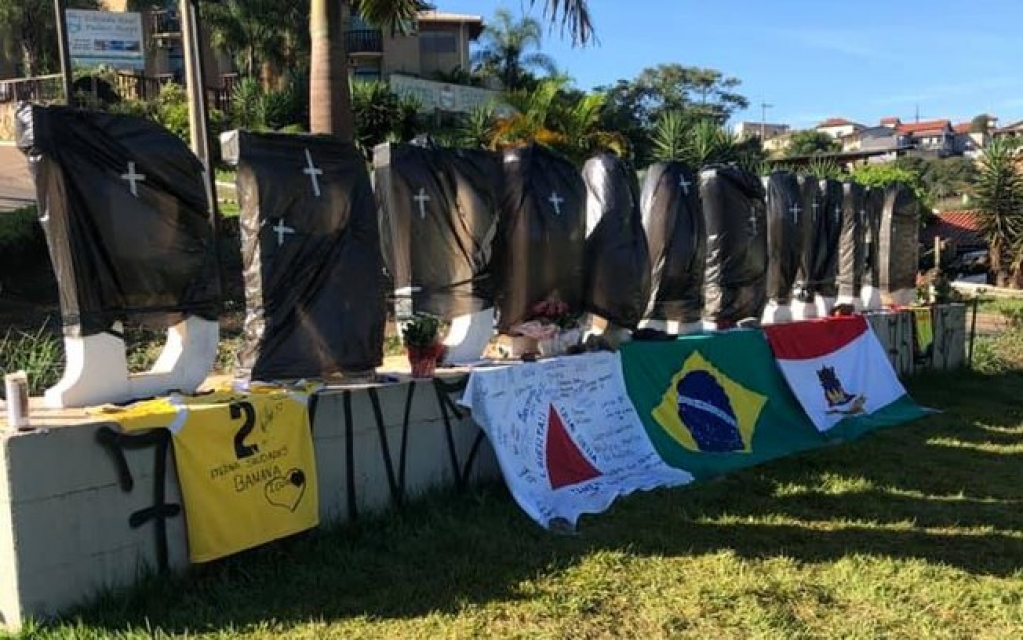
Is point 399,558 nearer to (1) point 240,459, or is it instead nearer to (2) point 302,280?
(1) point 240,459

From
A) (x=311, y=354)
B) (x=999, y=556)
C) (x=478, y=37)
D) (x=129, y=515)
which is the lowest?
(x=999, y=556)

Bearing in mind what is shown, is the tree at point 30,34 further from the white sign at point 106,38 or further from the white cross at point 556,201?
the white cross at point 556,201

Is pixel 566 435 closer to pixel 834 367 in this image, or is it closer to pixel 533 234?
pixel 533 234

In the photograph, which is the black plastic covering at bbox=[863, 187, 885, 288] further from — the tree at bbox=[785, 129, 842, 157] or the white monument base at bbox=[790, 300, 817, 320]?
the tree at bbox=[785, 129, 842, 157]

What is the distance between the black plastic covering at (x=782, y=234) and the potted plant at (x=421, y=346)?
227 inches

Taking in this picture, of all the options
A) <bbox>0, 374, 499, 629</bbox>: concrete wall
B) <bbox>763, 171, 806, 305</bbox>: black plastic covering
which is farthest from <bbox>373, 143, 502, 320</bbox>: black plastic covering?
<bbox>763, 171, 806, 305</bbox>: black plastic covering

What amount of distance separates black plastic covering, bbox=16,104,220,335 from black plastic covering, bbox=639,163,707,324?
16.4 ft

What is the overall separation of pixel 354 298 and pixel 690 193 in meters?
4.57

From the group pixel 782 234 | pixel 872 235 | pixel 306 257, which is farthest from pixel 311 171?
pixel 872 235

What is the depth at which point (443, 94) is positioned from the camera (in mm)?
37844

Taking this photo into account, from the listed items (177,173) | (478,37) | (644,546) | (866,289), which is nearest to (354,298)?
(177,173)

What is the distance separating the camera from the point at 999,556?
608cm

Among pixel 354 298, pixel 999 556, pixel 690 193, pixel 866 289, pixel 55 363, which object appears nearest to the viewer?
pixel 999 556

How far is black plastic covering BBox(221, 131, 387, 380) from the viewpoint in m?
6.15
